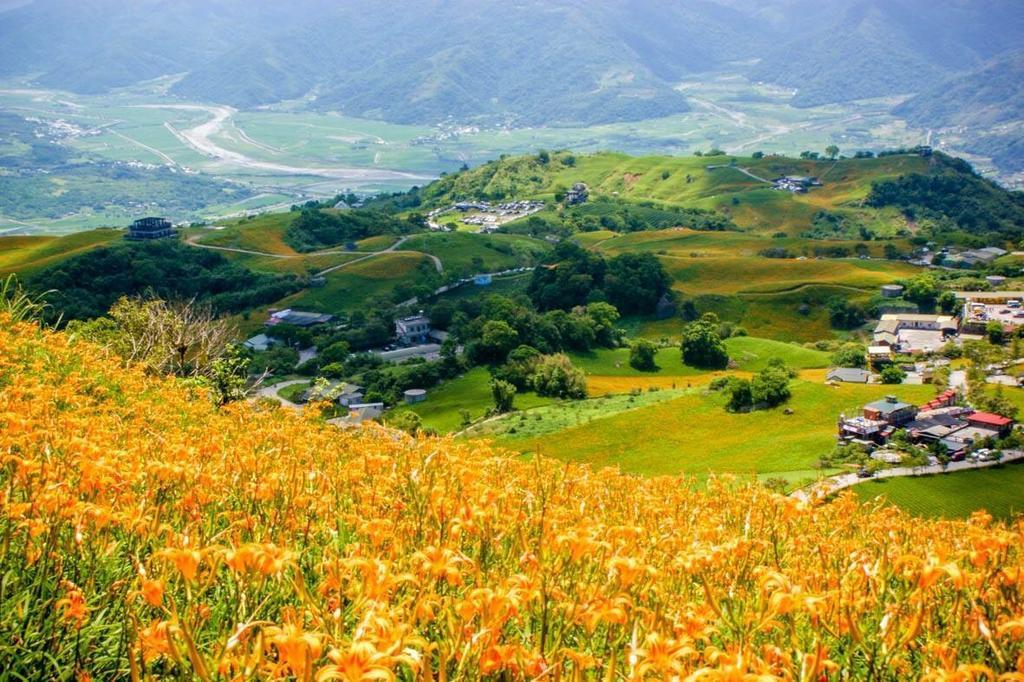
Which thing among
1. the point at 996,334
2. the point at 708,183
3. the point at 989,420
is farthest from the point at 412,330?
the point at 708,183

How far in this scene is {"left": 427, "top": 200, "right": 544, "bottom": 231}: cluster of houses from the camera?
137 metres

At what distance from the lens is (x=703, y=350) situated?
65250 millimetres

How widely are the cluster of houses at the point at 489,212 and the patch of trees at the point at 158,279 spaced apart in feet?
149

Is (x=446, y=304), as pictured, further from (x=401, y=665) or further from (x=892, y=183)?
(x=892, y=183)

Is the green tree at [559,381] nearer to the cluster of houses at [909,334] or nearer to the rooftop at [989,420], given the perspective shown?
the cluster of houses at [909,334]

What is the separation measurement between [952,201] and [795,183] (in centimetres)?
2882

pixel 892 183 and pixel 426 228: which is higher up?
pixel 892 183

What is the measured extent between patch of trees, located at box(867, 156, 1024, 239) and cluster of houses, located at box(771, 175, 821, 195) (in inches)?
518

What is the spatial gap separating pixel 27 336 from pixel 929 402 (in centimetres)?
4292

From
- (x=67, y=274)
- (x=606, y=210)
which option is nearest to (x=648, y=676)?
(x=67, y=274)

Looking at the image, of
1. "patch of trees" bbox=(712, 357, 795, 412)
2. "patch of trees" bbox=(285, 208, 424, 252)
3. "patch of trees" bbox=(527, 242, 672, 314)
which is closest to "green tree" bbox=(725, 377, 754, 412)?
"patch of trees" bbox=(712, 357, 795, 412)

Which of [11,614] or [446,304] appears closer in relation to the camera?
[11,614]

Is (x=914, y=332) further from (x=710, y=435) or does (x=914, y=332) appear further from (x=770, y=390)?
(x=710, y=435)

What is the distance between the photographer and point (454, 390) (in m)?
57.8
